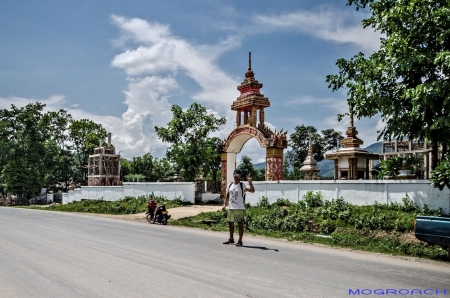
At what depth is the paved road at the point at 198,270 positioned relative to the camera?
5.74 m

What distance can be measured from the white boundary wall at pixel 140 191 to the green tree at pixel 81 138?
781 inches

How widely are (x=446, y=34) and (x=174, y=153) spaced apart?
27.0m

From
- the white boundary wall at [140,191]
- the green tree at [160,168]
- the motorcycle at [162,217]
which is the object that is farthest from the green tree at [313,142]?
the motorcycle at [162,217]

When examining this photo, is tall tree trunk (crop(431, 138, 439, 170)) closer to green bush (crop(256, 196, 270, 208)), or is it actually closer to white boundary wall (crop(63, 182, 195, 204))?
green bush (crop(256, 196, 270, 208))

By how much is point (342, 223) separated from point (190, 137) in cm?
2324

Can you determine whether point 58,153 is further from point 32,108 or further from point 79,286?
point 79,286

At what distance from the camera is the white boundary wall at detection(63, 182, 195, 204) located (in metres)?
26.9

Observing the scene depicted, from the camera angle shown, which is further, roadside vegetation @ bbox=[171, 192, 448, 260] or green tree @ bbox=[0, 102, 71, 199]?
green tree @ bbox=[0, 102, 71, 199]

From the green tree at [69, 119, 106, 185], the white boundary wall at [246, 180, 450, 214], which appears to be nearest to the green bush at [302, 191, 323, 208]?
the white boundary wall at [246, 180, 450, 214]

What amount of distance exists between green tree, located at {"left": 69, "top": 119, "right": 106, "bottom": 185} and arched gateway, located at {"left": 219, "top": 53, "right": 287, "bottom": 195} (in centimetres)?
3546

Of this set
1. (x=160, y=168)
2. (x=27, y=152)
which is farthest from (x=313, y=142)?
(x=27, y=152)

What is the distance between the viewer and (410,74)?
492 inches

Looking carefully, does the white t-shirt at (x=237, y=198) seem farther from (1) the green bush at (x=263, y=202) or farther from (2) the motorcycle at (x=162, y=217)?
(1) the green bush at (x=263, y=202)
